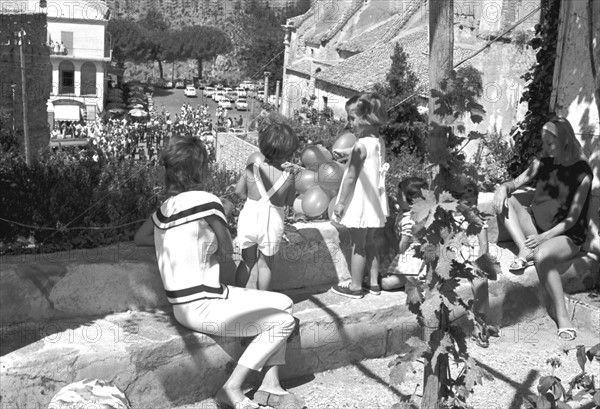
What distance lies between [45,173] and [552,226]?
381cm

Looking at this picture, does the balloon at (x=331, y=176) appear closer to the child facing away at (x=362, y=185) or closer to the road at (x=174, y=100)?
the child facing away at (x=362, y=185)

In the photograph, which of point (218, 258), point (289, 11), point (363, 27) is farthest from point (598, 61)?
point (289, 11)

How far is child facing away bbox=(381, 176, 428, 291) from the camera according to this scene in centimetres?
569

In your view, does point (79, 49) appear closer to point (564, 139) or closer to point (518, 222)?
point (518, 222)

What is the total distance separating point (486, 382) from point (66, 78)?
5525 cm

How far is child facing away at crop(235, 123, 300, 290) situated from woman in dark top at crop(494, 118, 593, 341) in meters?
2.11

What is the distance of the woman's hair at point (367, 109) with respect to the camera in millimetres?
5383

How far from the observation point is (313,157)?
7184mm

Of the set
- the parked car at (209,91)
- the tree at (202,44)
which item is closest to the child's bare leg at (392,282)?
the parked car at (209,91)

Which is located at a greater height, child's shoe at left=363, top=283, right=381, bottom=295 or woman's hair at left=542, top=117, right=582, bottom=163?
woman's hair at left=542, top=117, right=582, bottom=163

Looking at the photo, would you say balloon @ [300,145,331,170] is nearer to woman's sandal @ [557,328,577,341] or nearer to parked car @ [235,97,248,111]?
woman's sandal @ [557,328,577,341]

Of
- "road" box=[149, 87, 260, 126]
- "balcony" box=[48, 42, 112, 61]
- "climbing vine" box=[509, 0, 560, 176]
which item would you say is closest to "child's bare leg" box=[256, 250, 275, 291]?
"climbing vine" box=[509, 0, 560, 176]

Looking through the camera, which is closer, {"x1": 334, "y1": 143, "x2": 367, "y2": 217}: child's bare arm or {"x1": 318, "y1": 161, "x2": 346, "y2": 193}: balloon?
{"x1": 334, "y1": 143, "x2": 367, "y2": 217}: child's bare arm

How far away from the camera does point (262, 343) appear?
4.48 metres
